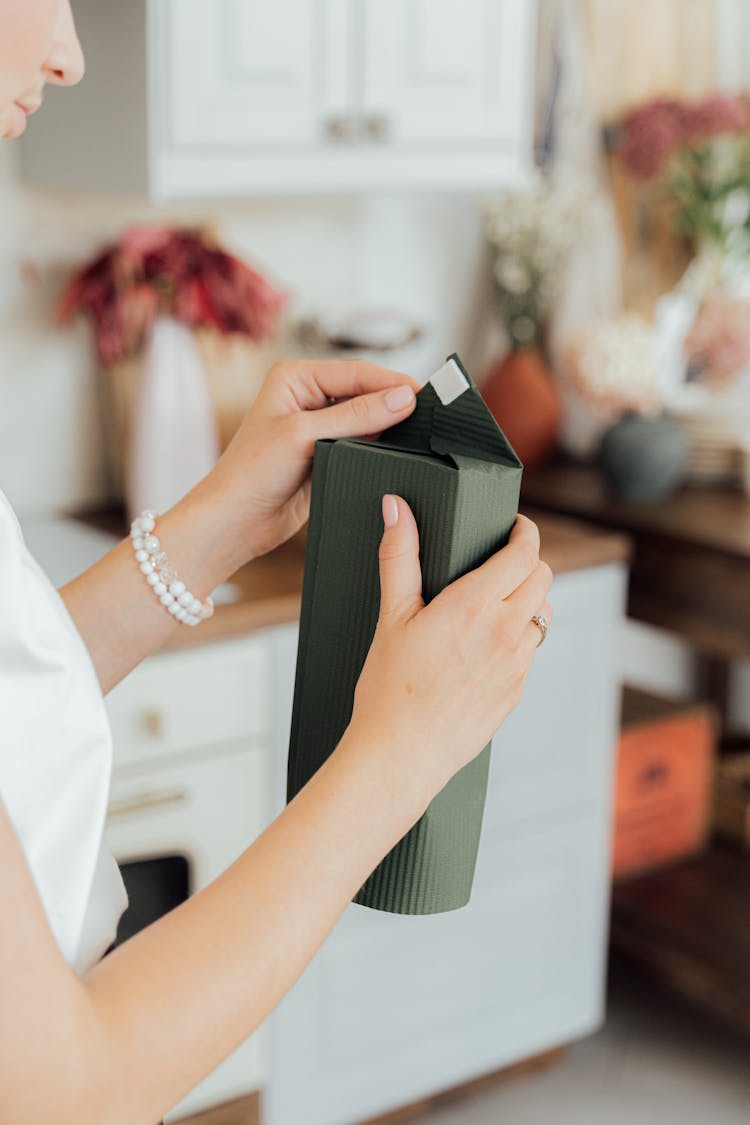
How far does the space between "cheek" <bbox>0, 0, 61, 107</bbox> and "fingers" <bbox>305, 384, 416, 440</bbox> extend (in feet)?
1.10

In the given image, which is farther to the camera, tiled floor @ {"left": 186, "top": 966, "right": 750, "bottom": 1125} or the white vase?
tiled floor @ {"left": 186, "top": 966, "right": 750, "bottom": 1125}

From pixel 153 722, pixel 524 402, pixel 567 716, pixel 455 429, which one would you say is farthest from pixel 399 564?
pixel 524 402

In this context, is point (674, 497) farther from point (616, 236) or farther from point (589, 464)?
point (616, 236)

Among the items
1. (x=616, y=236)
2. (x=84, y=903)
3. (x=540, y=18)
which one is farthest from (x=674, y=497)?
(x=84, y=903)

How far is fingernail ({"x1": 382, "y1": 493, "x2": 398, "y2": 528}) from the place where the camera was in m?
0.91

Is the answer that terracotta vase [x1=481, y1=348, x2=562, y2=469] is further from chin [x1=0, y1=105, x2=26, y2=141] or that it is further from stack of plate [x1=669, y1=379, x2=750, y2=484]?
chin [x1=0, y1=105, x2=26, y2=141]

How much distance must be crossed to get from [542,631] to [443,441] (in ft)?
0.53

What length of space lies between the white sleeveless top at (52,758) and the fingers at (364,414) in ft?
0.88

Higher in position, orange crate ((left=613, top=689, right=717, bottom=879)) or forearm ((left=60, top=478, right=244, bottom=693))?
forearm ((left=60, top=478, right=244, bottom=693))

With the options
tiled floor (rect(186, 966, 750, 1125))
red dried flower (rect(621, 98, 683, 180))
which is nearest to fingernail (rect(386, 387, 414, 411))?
tiled floor (rect(186, 966, 750, 1125))

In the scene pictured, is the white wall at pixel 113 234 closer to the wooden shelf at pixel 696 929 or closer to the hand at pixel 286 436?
the wooden shelf at pixel 696 929

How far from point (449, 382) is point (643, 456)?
5.04 ft

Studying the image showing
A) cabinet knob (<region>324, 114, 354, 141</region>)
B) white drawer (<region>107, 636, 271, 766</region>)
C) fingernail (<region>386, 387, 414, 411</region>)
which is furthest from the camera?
cabinet knob (<region>324, 114, 354, 141</region>)

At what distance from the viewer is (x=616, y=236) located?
2.87 meters
